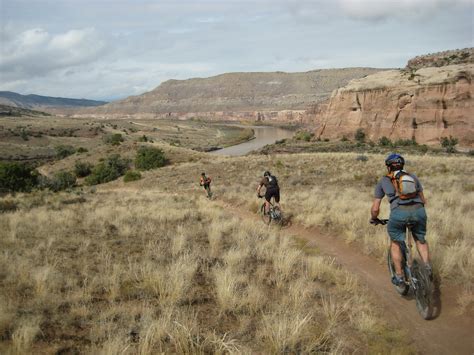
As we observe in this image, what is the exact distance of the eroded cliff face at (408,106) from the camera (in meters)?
49.6

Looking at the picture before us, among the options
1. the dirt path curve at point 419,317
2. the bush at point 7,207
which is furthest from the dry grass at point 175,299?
the bush at point 7,207

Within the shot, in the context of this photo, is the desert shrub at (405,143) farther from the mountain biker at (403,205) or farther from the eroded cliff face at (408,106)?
the mountain biker at (403,205)

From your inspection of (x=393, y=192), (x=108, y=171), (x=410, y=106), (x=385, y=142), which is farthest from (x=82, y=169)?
(x=393, y=192)

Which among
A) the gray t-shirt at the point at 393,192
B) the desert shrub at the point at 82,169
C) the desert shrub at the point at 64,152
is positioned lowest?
the desert shrub at the point at 82,169

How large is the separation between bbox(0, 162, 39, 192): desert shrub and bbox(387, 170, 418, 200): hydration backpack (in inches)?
1238

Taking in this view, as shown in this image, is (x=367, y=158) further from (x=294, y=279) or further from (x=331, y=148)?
(x=294, y=279)

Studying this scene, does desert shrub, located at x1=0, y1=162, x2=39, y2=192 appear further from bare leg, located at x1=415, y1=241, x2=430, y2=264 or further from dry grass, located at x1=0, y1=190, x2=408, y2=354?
bare leg, located at x1=415, y1=241, x2=430, y2=264

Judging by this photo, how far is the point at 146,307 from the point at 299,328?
1.99 meters

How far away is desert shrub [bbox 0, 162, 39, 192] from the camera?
101 ft

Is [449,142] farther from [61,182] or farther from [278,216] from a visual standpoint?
[278,216]

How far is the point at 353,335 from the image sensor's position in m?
4.82

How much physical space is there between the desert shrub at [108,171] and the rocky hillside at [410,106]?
117 ft

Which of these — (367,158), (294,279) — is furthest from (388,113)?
(294,279)

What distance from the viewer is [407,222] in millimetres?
5270
